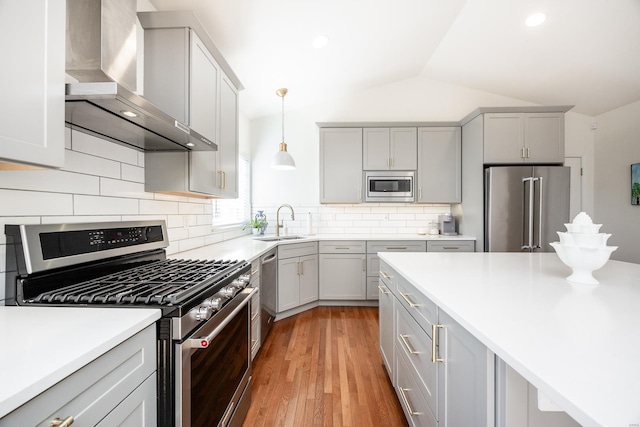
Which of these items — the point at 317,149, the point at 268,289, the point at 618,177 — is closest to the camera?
the point at 268,289

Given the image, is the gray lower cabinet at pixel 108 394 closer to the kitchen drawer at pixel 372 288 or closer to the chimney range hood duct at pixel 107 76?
the chimney range hood duct at pixel 107 76

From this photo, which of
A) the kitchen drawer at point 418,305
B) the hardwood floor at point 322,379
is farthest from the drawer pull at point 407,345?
the hardwood floor at point 322,379

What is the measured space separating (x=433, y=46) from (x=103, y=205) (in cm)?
354

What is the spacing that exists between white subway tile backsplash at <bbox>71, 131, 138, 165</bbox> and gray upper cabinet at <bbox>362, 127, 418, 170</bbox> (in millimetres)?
2684

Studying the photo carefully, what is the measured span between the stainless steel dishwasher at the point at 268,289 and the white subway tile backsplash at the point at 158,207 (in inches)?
32.1

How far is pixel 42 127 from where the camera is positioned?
0.77m

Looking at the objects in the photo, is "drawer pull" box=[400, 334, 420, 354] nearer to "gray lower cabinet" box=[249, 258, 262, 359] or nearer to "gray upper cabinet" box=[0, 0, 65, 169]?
"gray lower cabinet" box=[249, 258, 262, 359]

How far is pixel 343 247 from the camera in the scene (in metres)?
3.44

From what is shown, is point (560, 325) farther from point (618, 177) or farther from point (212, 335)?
point (618, 177)

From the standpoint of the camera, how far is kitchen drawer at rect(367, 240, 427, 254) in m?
3.35

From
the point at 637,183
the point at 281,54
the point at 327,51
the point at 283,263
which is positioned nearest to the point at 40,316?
the point at 283,263

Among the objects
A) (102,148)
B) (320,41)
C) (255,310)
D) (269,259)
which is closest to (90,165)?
(102,148)

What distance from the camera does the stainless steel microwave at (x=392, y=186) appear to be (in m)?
3.63

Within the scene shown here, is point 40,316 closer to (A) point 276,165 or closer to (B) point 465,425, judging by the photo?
(B) point 465,425
